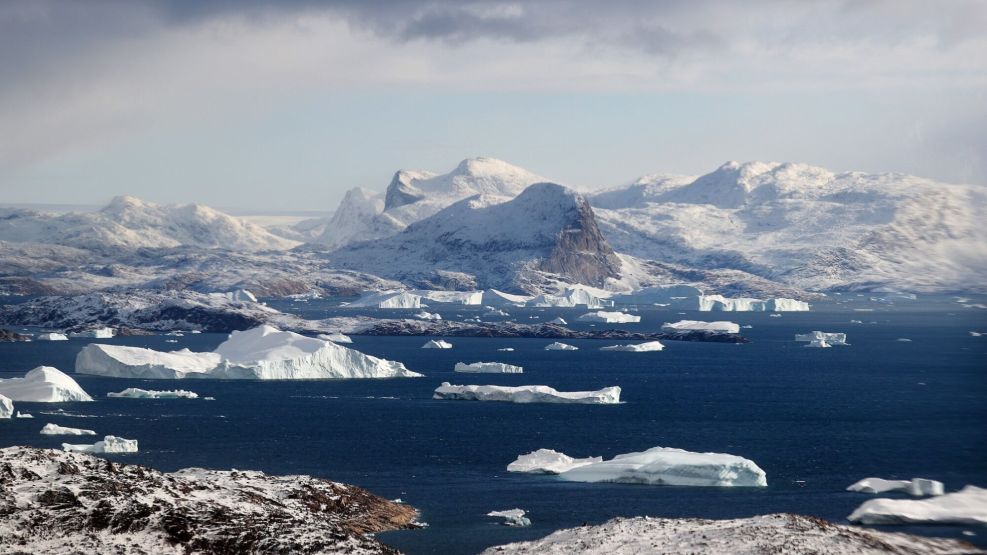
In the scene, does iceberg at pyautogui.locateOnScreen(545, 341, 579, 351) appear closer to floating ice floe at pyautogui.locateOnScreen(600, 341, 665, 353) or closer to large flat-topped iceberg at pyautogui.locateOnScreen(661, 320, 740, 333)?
floating ice floe at pyautogui.locateOnScreen(600, 341, 665, 353)

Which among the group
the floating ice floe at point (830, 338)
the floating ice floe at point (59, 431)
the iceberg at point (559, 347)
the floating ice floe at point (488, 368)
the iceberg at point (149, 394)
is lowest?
the floating ice floe at point (59, 431)

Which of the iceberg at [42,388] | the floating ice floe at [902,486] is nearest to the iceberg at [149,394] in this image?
the iceberg at [42,388]

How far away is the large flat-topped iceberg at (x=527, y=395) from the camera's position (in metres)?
98.2

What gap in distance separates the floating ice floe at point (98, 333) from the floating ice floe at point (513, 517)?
13970 centimetres

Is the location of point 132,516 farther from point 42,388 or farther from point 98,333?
point 98,333

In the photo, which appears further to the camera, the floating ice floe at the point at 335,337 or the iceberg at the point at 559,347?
the floating ice floe at the point at 335,337

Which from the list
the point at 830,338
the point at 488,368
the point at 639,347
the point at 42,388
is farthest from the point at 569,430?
the point at 830,338

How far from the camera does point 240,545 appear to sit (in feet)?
127

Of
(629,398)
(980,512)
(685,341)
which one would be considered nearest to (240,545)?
(980,512)

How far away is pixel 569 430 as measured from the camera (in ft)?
278

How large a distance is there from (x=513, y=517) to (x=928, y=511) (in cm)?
1550

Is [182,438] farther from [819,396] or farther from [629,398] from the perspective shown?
[819,396]

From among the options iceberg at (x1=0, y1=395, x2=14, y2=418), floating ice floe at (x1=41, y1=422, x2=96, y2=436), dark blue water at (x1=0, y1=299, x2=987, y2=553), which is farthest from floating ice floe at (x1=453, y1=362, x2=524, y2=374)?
floating ice floe at (x1=41, y1=422, x2=96, y2=436)

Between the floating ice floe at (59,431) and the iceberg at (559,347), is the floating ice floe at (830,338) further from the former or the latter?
the floating ice floe at (59,431)
